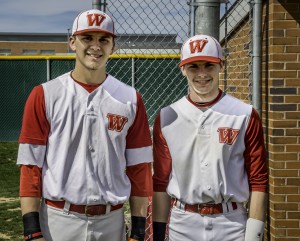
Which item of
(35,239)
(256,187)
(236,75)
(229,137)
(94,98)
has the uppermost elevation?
(236,75)

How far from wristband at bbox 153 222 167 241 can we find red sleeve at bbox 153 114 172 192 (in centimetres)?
19

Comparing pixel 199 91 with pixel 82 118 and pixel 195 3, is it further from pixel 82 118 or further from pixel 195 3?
pixel 195 3

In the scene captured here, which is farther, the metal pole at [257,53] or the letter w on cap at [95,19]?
the metal pole at [257,53]

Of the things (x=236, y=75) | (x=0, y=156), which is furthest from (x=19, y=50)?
(x=236, y=75)

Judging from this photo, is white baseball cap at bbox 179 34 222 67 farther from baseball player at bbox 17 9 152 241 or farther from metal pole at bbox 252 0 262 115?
metal pole at bbox 252 0 262 115

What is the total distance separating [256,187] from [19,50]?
1938 inches

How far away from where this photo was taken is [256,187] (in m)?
2.89

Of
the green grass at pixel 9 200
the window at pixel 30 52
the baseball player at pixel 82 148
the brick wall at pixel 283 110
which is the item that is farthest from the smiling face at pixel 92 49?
the window at pixel 30 52

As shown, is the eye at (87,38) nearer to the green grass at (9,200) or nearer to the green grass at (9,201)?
the green grass at (9,201)

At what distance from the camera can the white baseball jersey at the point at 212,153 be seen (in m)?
2.88

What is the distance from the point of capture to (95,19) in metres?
2.77

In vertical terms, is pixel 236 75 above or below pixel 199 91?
above

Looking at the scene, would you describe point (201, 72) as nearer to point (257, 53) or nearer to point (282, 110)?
point (257, 53)

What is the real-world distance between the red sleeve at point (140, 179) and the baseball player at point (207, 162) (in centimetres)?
8
